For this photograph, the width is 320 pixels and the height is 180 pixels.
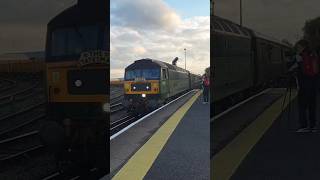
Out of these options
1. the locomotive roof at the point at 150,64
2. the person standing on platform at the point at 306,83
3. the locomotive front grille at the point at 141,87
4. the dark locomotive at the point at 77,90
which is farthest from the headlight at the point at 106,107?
the person standing on platform at the point at 306,83

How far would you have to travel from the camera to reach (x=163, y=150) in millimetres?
1968

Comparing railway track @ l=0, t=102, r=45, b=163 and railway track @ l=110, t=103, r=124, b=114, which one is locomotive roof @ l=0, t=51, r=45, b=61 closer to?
railway track @ l=0, t=102, r=45, b=163

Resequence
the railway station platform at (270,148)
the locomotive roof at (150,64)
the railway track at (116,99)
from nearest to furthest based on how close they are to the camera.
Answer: the locomotive roof at (150,64) → the railway track at (116,99) → the railway station platform at (270,148)

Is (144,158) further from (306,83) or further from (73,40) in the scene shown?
(306,83)

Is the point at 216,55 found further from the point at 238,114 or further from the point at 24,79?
the point at 24,79

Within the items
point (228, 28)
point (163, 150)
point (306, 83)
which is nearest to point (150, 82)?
point (163, 150)

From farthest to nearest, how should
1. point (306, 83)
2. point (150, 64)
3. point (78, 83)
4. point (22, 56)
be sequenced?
point (306, 83) < point (78, 83) < point (22, 56) < point (150, 64)

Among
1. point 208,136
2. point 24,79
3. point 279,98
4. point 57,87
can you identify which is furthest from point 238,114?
point 24,79

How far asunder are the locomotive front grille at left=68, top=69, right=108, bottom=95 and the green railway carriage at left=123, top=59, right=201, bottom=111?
0.12 m

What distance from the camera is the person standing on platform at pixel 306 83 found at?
218cm

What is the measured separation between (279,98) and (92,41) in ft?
3.33

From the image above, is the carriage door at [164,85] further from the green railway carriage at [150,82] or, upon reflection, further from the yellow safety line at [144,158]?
the yellow safety line at [144,158]

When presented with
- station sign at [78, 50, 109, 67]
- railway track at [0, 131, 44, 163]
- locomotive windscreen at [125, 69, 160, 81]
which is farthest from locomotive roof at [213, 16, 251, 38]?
railway track at [0, 131, 44, 163]

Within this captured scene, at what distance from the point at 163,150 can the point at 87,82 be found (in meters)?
0.46
